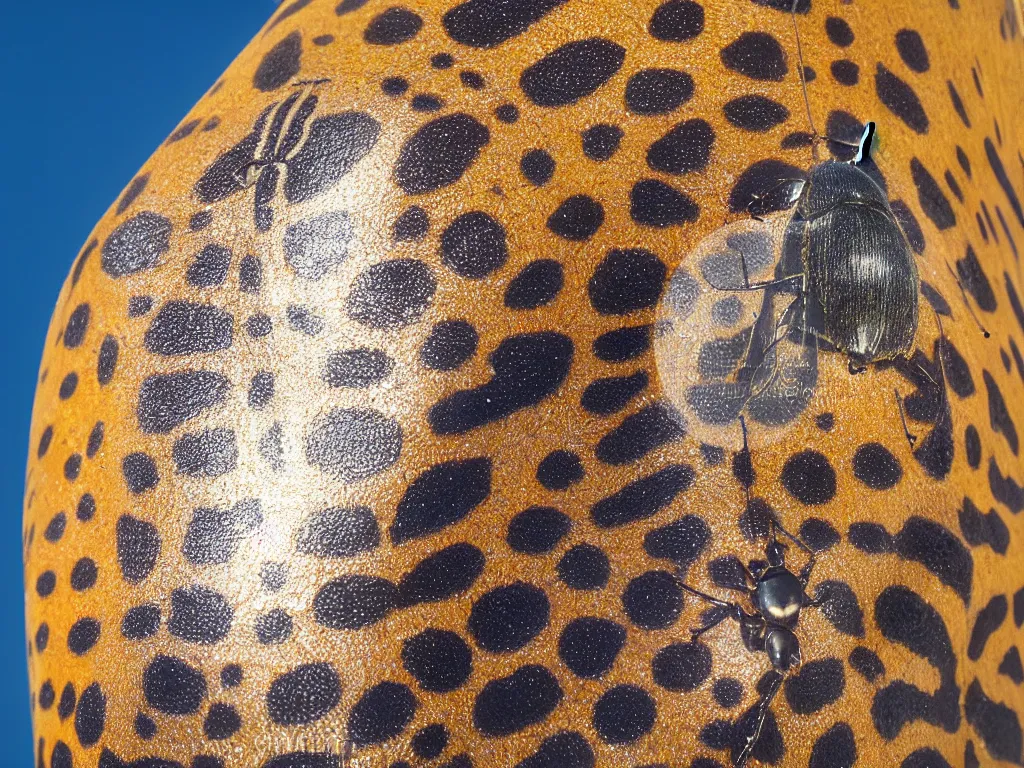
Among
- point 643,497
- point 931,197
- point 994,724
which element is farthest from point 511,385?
point 994,724

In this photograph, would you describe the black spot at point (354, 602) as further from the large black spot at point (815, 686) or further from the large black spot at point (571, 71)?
the large black spot at point (571, 71)

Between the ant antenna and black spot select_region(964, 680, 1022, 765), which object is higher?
the ant antenna

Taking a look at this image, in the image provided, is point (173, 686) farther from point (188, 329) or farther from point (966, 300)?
point (966, 300)

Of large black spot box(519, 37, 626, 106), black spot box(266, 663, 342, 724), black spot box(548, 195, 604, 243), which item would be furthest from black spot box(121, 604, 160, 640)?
large black spot box(519, 37, 626, 106)

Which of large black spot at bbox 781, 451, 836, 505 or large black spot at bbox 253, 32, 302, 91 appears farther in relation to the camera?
large black spot at bbox 253, 32, 302, 91

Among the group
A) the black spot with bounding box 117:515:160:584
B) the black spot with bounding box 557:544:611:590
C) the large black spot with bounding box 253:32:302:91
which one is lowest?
the black spot with bounding box 557:544:611:590

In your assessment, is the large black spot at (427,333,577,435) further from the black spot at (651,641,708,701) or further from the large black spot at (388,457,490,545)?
the black spot at (651,641,708,701)
